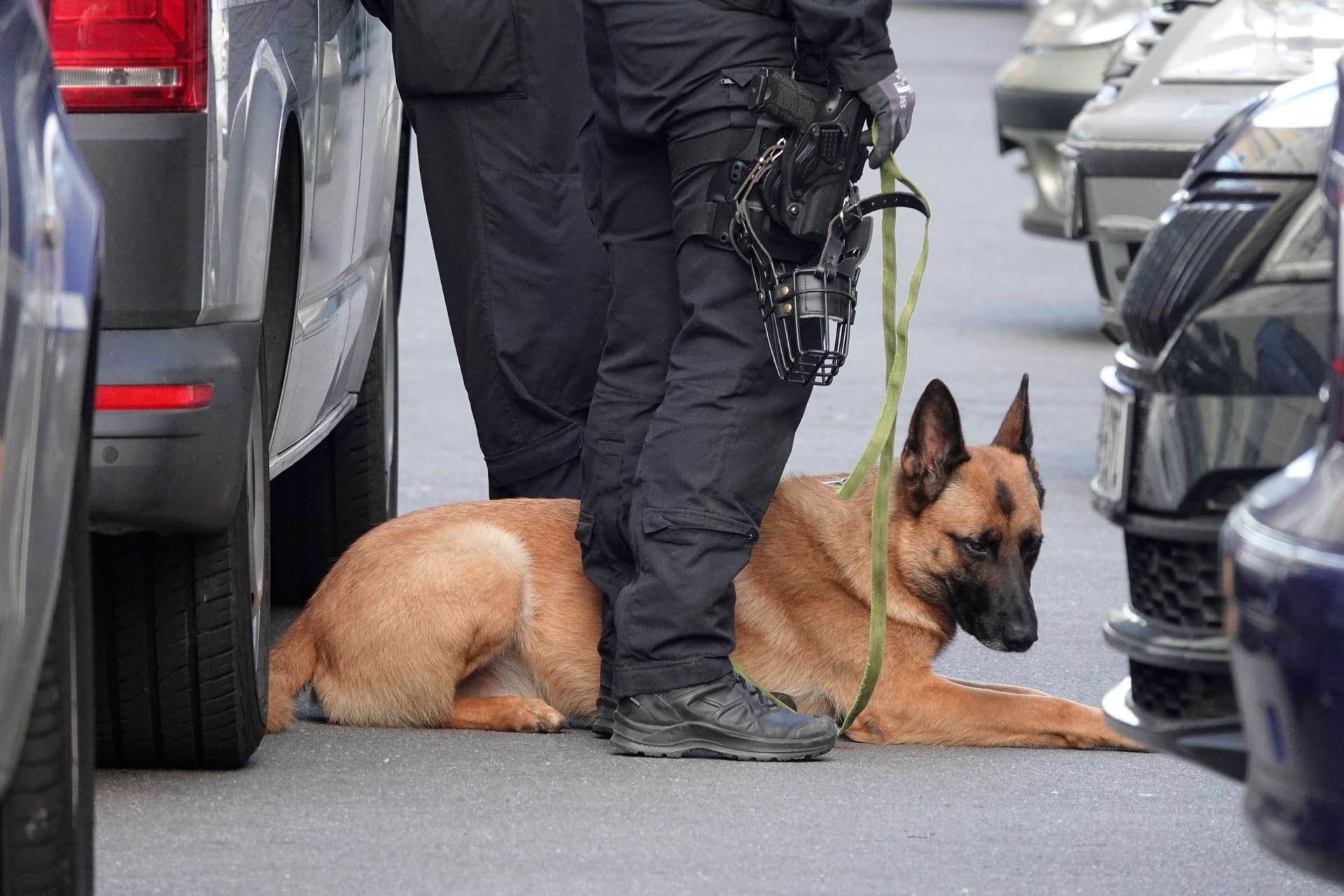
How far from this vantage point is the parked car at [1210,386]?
8.11 feet

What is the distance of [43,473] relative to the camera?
241 centimetres

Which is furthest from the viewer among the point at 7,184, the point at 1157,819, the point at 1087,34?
the point at 1087,34

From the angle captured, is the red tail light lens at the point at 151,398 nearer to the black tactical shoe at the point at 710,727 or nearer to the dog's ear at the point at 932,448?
the black tactical shoe at the point at 710,727

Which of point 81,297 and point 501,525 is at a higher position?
point 81,297

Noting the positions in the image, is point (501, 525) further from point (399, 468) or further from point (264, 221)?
point (399, 468)

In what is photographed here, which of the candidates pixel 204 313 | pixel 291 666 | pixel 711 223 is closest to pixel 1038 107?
pixel 711 223

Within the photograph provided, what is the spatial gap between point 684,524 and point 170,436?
108 centimetres

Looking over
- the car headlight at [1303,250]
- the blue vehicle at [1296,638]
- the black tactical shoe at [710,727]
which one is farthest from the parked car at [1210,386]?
the black tactical shoe at [710,727]

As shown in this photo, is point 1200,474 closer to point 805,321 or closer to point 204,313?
point 805,321

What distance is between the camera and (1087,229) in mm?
6480

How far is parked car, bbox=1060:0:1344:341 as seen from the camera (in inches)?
Result: 236

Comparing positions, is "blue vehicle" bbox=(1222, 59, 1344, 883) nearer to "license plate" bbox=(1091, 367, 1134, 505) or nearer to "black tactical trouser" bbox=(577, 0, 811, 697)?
"license plate" bbox=(1091, 367, 1134, 505)

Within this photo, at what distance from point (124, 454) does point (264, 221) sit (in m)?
0.47

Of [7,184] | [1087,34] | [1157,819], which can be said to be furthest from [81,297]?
[1087,34]
